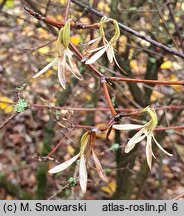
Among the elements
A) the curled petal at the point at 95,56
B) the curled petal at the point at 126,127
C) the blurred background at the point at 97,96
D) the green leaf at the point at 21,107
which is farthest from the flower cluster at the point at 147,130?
the blurred background at the point at 97,96

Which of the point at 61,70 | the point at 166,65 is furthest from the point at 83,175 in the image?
the point at 166,65

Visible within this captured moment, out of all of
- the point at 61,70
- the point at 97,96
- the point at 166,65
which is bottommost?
the point at 61,70

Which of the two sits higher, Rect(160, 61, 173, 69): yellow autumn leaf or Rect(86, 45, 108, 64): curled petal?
Rect(160, 61, 173, 69): yellow autumn leaf

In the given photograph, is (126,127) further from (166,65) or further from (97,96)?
(166,65)

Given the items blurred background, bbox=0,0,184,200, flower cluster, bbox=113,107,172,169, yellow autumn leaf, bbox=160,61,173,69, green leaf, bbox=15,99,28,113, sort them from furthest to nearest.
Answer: yellow autumn leaf, bbox=160,61,173,69 → blurred background, bbox=0,0,184,200 → green leaf, bbox=15,99,28,113 → flower cluster, bbox=113,107,172,169

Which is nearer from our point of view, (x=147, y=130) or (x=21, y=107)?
(x=147, y=130)

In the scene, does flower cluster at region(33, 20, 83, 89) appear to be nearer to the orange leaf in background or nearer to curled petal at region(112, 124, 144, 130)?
curled petal at region(112, 124, 144, 130)

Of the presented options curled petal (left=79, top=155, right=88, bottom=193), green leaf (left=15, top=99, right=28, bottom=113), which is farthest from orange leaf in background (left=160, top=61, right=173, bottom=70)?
curled petal (left=79, top=155, right=88, bottom=193)

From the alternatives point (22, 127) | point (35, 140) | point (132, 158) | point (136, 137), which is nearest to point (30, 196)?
point (132, 158)

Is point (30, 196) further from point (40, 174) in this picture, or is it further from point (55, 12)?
point (55, 12)
